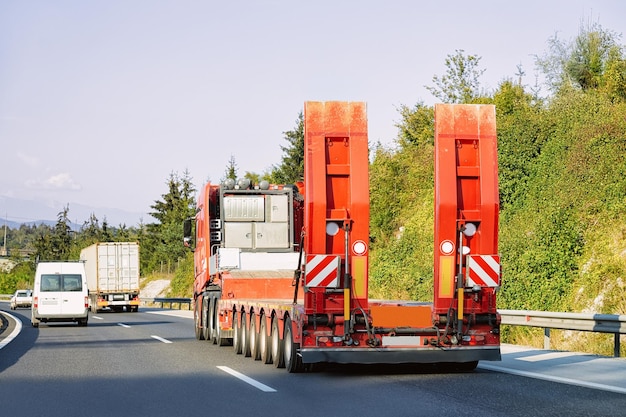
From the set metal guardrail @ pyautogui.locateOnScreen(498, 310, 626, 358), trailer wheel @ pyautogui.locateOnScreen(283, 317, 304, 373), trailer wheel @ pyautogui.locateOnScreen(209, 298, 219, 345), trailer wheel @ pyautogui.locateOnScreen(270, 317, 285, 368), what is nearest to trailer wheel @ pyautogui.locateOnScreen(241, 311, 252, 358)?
trailer wheel @ pyautogui.locateOnScreen(270, 317, 285, 368)

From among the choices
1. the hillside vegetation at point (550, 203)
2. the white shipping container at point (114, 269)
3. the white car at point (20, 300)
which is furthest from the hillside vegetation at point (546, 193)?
the white car at point (20, 300)

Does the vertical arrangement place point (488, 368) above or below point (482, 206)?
below

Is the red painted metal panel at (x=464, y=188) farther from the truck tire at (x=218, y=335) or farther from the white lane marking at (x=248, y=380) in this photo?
the truck tire at (x=218, y=335)

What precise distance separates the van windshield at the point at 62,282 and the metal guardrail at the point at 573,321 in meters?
17.9

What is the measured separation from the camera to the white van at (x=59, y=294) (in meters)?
32.7

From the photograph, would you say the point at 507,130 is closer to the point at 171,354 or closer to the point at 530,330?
the point at 530,330

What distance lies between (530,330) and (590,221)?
5.54m

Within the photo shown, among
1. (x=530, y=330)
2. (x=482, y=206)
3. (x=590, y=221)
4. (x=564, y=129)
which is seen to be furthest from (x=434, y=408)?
(x=564, y=129)

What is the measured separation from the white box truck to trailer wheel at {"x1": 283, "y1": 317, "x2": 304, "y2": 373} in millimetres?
35733

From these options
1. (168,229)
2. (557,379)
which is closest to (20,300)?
(168,229)

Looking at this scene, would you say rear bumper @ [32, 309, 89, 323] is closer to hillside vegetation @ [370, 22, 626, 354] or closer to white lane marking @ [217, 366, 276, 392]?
hillside vegetation @ [370, 22, 626, 354]

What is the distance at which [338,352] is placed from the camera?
528 inches

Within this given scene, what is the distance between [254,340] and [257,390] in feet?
16.0

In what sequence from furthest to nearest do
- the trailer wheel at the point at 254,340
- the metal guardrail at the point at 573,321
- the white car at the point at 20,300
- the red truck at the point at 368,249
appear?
the white car at the point at 20,300
the trailer wheel at the point at 254,340
the metal guardrail at the point at 573,321
the red truck at the point at 368,249
